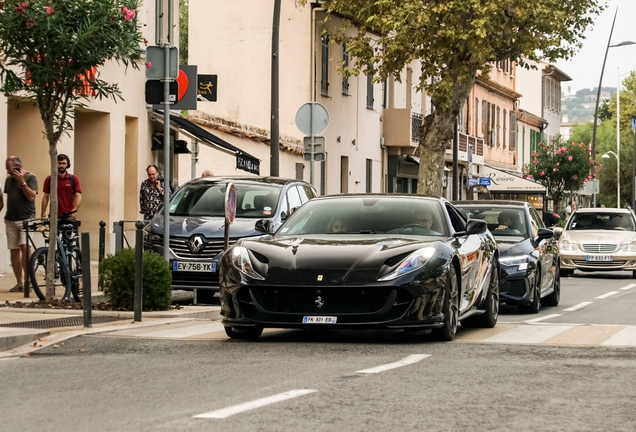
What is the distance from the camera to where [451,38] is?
1271 inches

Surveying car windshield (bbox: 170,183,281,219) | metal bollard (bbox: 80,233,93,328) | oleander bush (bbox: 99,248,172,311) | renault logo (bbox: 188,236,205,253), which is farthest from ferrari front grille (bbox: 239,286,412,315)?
car windshield (bbox: 170,183,281,219)

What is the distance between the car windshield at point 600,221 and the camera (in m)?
28.0

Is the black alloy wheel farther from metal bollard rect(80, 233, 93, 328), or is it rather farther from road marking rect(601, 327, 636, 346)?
metal bollard rect(80, 233, 93, 328)

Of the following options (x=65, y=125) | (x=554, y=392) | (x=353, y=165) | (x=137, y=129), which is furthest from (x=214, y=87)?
(x=554, y=392)

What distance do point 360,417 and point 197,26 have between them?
112ft

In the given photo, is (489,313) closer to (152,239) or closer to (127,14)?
(127,14)

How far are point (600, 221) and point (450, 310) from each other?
18.3 meters

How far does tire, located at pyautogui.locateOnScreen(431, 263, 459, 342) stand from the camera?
34.9ft

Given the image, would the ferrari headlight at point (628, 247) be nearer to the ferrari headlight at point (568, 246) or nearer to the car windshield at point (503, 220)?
the ferrari headlight at point (568, 246)

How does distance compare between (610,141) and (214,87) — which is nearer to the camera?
(214,87)

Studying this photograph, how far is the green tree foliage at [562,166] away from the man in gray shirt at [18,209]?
43.8 metres

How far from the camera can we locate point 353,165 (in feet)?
140

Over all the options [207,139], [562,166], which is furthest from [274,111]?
[562,166]

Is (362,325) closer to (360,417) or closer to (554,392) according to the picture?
(554,392)
